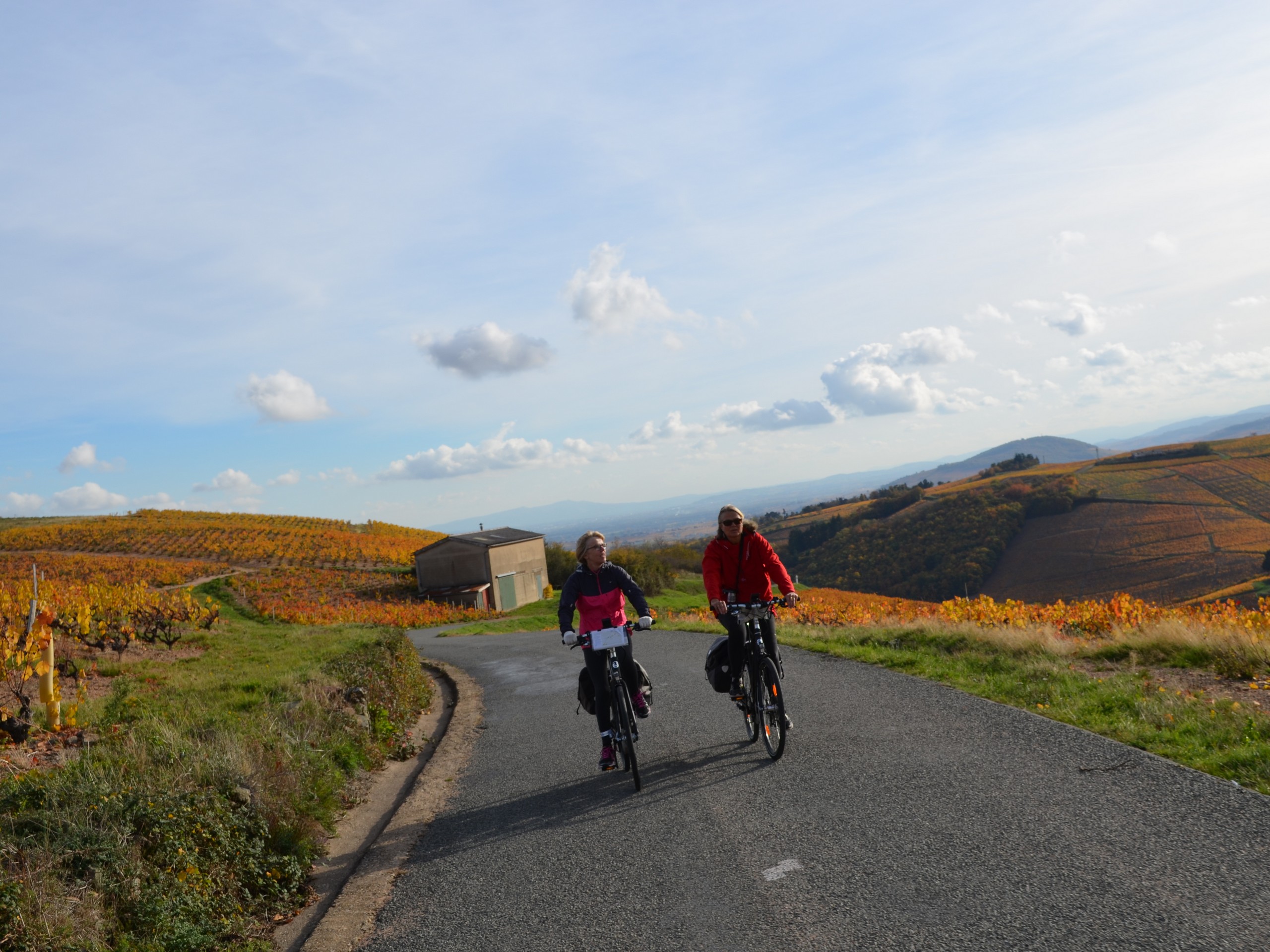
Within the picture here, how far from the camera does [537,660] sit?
53.6ft

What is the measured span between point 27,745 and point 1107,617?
47.0ft

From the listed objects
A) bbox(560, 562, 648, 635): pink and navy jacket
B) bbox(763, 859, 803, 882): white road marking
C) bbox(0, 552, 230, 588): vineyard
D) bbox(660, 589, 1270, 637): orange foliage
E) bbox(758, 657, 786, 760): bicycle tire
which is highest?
bbox(0, 552, 230, 588): vineyard

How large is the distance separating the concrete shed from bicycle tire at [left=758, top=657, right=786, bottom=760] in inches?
1434

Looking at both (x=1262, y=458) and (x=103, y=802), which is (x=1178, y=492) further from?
(x=103, y=802)

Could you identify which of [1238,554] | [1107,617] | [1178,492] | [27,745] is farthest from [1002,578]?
[27,745]

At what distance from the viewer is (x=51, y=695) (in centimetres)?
859

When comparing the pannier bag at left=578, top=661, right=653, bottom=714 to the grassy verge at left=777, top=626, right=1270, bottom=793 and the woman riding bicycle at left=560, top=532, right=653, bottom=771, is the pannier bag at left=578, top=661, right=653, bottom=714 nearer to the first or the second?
the woman riding bicycle at left=560, top=532, right=653, bottom=771

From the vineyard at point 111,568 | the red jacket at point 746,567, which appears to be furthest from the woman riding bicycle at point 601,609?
the vineyard at point 111,568

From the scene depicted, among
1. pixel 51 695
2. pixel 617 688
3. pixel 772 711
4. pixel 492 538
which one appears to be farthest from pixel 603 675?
pixel 492 538

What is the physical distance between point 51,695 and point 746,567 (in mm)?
7641

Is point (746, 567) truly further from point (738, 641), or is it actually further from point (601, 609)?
point (601, 609)

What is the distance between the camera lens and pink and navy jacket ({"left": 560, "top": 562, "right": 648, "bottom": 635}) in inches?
271

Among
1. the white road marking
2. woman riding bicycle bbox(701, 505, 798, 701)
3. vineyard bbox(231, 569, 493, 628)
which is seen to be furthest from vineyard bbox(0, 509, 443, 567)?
the white road marking

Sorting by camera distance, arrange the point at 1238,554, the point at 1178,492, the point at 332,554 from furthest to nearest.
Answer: the point at 1178,492, the point at 1238,554, the point at 332,554
